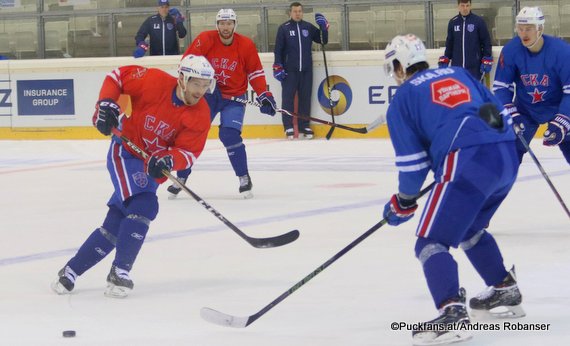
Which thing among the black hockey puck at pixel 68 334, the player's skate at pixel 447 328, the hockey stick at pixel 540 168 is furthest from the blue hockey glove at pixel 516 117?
the black hockey puck at pixel 68 334

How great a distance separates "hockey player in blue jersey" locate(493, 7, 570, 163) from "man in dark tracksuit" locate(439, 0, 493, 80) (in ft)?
19.2

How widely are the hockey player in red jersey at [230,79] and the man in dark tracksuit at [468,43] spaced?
14.0 ft

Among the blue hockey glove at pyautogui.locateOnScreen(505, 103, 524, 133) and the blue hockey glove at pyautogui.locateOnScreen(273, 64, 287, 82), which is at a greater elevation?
the blue hockey glove at pyautogui.locateOnScreen(273, 64, 287, 82)

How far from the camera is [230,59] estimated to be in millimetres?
8156

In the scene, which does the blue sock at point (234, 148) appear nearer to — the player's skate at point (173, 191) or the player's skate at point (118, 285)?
the player's skate at point (173, 191)

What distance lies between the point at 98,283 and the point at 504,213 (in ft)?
9.27

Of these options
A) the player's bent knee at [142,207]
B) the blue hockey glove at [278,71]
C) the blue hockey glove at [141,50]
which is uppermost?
the blue hockey glove at [141,50]

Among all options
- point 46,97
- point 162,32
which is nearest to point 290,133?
point 162,32

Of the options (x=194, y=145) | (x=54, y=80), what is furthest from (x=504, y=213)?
(x=54, y=80)

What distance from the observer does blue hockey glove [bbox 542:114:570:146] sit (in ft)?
19.2

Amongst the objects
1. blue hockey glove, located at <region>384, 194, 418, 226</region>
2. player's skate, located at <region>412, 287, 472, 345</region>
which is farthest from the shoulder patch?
player's skate, located at <region>412, 287, 472, 345</region>

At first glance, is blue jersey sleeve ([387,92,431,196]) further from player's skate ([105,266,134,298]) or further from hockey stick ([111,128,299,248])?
player's skate ([105,266,134,298])

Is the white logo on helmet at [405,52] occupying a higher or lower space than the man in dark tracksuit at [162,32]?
lower

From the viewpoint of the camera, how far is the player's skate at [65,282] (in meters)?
4.59
